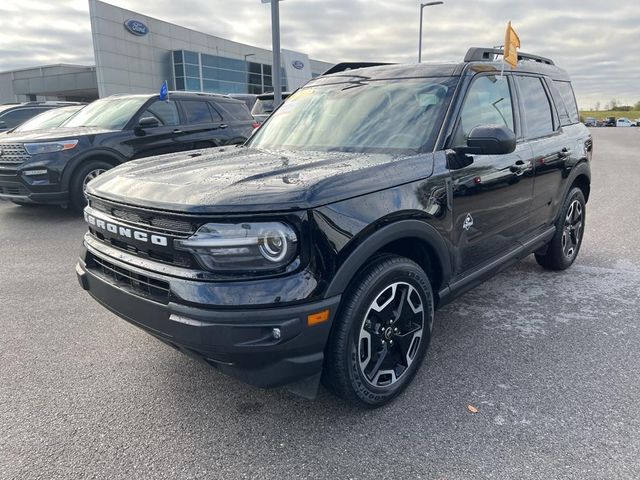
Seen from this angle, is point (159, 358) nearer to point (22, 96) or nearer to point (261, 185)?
point (261, 185)

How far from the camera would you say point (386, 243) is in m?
2.49

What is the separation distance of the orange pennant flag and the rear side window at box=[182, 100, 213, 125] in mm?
5927

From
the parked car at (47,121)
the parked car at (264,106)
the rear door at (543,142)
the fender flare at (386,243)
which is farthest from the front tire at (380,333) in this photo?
the parked car at (264,106)

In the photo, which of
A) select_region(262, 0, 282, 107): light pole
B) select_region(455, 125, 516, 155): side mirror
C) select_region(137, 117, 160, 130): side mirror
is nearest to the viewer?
select_region(455, 125, 516, 155): side mirror

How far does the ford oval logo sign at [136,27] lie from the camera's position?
118 ft

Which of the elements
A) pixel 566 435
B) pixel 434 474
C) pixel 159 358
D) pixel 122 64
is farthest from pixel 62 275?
pixel 122 64

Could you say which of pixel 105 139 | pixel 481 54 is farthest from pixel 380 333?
pixel 105 139

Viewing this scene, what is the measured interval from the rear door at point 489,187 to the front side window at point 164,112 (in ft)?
19.1

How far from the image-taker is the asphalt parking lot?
7.45 feet

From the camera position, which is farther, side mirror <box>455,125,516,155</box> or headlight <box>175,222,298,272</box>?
side mirror <box>455,125,516,155</box>

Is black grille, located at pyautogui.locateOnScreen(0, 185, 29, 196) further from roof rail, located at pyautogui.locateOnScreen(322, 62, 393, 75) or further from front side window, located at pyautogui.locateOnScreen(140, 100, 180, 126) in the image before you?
roof rail, located at pyautogui.locateOnScreen(322, 62, 393, 75)

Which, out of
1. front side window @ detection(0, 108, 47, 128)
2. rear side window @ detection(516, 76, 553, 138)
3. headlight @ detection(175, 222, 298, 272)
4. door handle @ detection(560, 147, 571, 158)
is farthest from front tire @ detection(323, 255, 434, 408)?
front side window @ detection(0, 108, 47, 128)

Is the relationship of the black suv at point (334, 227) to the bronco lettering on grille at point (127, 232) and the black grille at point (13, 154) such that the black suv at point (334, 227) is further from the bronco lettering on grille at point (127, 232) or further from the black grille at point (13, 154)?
the black grille at point (13, 154)

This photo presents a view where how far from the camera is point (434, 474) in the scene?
2.20 metres
